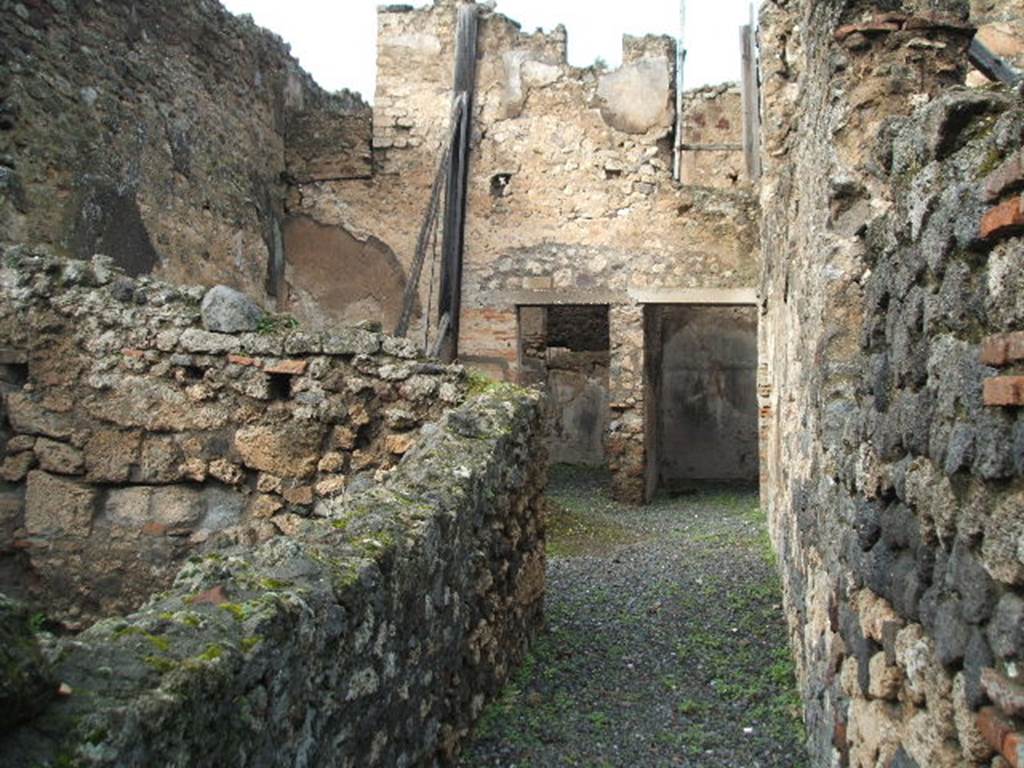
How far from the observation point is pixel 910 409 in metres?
2.24

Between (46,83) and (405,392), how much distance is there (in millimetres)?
4368

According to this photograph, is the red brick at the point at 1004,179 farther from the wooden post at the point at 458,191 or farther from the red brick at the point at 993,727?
the wooden post at the point at 458,191

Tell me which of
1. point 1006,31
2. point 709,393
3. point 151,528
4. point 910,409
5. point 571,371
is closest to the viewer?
point 910,409

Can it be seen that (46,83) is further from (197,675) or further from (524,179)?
(197,675)

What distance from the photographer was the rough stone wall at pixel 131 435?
14.0 feet

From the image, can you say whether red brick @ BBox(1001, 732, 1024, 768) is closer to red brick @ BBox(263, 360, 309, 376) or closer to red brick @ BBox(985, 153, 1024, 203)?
red brick @ BBox(985, 153, 1024, 203)

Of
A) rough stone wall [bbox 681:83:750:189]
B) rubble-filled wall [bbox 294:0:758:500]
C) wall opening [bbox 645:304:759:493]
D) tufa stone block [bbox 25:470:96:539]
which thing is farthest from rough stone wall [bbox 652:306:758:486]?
tufa stone block [bbox 25:470:96:539]

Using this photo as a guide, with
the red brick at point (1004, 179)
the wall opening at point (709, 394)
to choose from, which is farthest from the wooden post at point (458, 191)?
the red brick at point (1004, 179)

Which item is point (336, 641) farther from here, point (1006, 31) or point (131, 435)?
point (1006, 31)

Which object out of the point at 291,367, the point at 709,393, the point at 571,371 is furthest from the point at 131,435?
the point at 709,393

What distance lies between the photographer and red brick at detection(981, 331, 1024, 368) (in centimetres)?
157

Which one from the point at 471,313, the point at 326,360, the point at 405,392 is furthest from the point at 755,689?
the point at 471,313

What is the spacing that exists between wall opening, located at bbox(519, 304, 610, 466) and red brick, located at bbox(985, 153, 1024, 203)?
12.3m

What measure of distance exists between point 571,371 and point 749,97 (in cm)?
471
